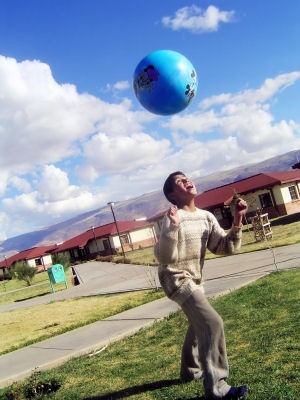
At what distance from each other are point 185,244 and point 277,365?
1.48 meters

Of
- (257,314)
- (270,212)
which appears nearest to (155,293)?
(257,314)

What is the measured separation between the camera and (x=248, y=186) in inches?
1710

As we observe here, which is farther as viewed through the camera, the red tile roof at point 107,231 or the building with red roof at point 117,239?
the red tile roof at point 107,231

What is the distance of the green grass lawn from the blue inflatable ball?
282cm

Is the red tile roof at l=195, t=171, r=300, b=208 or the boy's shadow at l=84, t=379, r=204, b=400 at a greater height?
the red tile roof at l=195, t=171, r=300, b=208

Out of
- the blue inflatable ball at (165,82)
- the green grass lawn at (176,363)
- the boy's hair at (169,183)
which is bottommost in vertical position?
the green grass lawn at (176,363)

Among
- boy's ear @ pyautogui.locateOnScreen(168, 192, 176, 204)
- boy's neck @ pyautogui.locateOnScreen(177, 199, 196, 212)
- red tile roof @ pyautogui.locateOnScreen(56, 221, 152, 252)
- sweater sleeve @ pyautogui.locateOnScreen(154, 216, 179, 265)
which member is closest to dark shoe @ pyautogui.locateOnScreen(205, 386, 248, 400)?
sweater sleeve @ pyautogui.locateOnScreen(154, 216, 179, 265)

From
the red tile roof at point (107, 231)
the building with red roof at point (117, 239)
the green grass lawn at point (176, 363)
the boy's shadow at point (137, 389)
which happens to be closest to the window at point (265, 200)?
the building with red roof at point (117, 239)

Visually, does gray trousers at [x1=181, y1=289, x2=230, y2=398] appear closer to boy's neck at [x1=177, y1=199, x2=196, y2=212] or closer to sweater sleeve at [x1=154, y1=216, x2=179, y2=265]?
sweater sleeve at [x1=154, y1=216, x2=179, y2=265]

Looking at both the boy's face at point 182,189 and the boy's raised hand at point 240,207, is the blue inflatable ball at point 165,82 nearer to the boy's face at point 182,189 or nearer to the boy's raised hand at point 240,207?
the boy's face at point 182,189

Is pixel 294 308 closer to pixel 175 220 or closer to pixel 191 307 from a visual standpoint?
pixel 191 307

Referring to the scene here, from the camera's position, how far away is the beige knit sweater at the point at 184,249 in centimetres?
359

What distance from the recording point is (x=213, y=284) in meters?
10.5

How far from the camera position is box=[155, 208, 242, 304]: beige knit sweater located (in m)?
3.59
